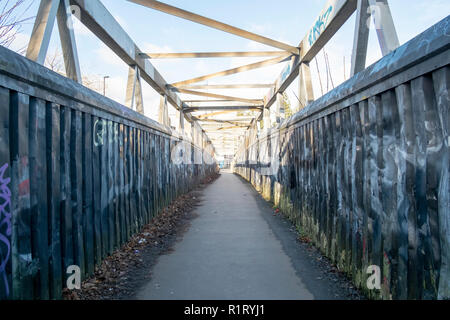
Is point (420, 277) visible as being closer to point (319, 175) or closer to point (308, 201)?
point (319, 175)

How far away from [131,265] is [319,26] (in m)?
6.24

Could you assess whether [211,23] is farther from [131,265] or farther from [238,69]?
[131,265]

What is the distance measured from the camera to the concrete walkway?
139 inches

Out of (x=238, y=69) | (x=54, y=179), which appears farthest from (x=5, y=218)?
(x=238, y=69)

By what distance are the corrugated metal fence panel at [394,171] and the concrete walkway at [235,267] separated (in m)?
0.72

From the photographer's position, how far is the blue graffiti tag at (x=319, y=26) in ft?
19.5

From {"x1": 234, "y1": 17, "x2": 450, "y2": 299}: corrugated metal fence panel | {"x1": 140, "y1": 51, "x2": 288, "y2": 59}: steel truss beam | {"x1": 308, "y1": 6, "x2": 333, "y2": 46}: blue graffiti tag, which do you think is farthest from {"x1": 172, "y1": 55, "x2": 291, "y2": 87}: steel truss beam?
{"x1": 234, "y1": 17, "x2": 450, "y2": 299}: corrugated metal fence panel

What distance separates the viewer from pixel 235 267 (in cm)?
437

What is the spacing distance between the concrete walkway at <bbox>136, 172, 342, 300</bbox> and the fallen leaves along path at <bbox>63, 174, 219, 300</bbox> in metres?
0.20

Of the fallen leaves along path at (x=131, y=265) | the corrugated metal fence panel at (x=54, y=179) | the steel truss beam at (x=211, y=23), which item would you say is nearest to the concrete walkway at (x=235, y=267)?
the fallen leaves along path at (x=131, y=265)

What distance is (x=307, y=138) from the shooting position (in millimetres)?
5969

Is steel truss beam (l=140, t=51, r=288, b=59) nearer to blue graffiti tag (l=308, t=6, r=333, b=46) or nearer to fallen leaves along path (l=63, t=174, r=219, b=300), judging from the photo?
blue graffiti tag (l=308, t=6, r=333, b=46)
